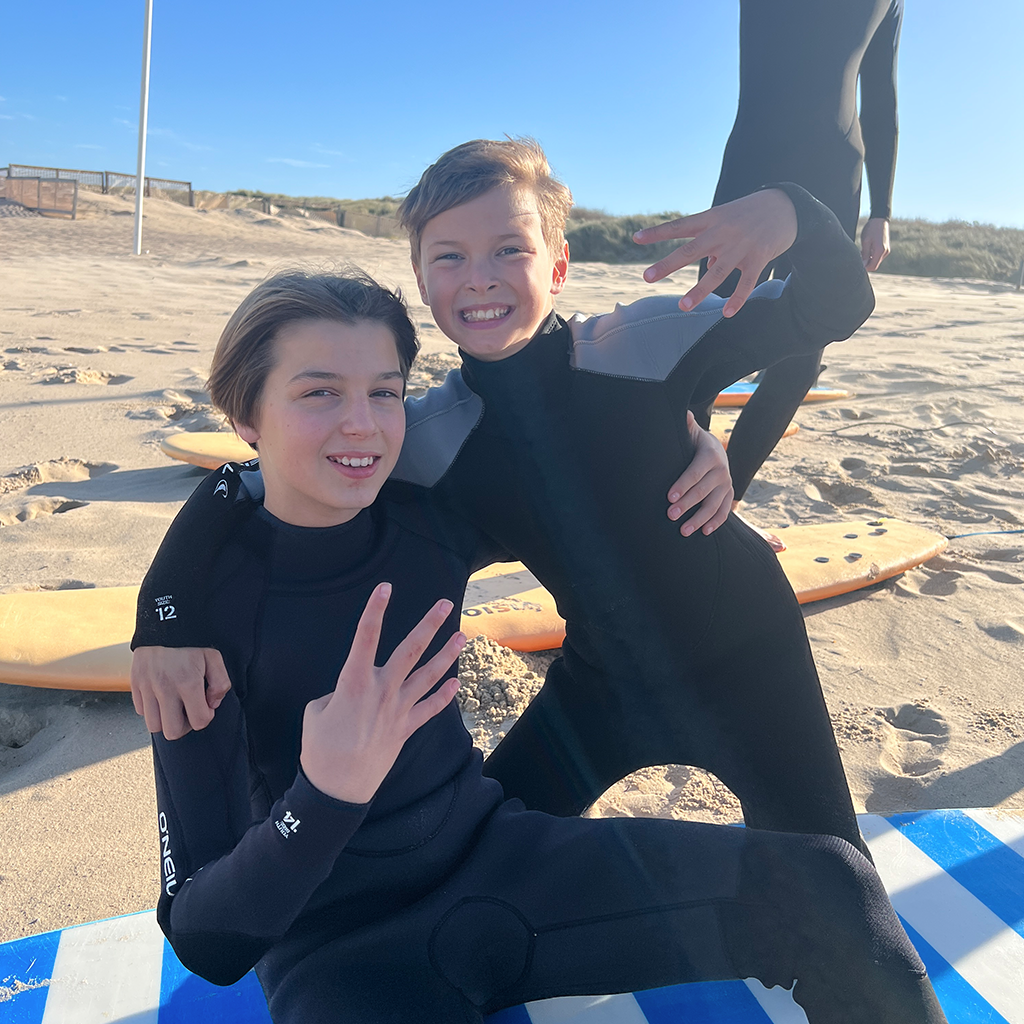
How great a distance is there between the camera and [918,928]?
1.63 metres

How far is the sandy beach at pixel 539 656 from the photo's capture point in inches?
79.3

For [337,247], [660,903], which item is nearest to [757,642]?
[660,903]

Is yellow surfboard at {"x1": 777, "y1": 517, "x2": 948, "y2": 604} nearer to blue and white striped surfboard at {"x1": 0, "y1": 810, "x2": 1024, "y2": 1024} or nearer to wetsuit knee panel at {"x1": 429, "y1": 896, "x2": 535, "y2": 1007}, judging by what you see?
blue and white striped surfboard at {"x1": 0, "y1": 810, "x2": 1024, "y2": 1024}

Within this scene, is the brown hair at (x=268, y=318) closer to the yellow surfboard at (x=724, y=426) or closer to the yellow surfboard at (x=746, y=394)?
the yellow surfboard at (x=724, y=426)

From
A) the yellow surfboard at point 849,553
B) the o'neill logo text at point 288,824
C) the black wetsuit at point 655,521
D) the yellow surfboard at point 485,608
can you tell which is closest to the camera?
the o'neill logo text at point 288,824

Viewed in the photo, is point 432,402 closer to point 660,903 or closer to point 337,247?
point 660,903

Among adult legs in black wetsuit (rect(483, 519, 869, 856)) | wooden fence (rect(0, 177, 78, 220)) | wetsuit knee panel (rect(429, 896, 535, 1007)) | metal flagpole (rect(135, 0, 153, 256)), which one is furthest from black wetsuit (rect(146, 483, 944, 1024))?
wooden fence (rect(0, 177, 78, 220))

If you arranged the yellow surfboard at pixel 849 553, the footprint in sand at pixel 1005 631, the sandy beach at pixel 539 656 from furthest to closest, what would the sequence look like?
the yellow surfboard at pixel 849 553
the footprint in sand at pixel 1005 631
the sandy beach at pixel 539 656

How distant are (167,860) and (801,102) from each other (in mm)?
2784

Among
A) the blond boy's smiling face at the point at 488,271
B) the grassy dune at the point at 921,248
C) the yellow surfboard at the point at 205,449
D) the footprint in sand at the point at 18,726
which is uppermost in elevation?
the grassy dune at the point at 921,248

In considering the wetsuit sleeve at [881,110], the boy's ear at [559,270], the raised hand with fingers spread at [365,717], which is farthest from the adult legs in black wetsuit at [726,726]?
the wetsuit sleeve at [881,110]

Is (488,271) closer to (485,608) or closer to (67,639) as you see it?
(485,608)

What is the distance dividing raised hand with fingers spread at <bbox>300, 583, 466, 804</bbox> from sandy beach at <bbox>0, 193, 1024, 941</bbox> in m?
0.68

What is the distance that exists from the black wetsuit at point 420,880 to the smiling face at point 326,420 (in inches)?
2.8
